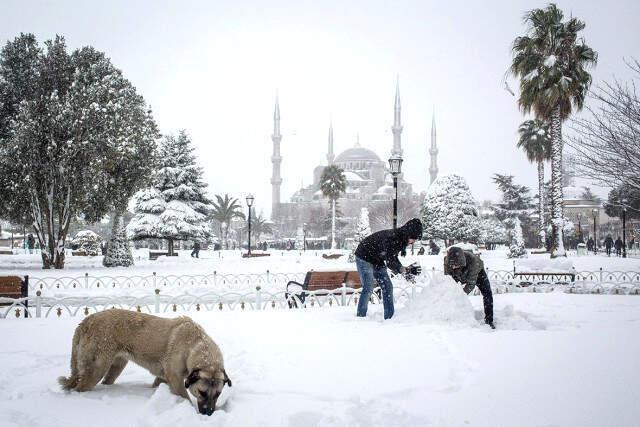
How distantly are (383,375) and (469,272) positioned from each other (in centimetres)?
284

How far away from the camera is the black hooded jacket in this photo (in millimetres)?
6504

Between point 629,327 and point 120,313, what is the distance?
20.5 ft

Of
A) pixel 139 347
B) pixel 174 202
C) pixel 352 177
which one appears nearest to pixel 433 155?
pixel 352 177

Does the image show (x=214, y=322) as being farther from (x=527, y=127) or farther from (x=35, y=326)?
(x=527, y=127)

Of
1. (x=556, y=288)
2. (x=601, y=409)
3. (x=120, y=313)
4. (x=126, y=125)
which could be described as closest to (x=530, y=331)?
(x=601, y=409)

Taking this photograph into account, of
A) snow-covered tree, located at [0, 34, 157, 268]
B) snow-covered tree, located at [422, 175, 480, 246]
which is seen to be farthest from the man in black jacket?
snow-covered tree, located at [422, 175, 480, 246]

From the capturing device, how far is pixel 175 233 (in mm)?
31422

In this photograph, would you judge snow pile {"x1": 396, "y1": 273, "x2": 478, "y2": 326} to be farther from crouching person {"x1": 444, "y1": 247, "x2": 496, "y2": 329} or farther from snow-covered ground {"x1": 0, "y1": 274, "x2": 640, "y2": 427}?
crouching person {"x1": 444, "y1": 247, "x2": 496, "y2": 329}

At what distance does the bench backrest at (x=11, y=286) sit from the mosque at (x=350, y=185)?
66.2 m

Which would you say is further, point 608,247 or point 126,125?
point 608,247

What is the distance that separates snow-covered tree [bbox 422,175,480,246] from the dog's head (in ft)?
119

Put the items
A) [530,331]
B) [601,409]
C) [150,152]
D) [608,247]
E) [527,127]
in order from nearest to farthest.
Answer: [601,409] < [530,331] < [150,152] < [608,247] < [527,127]

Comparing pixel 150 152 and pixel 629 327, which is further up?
pixel 150 152

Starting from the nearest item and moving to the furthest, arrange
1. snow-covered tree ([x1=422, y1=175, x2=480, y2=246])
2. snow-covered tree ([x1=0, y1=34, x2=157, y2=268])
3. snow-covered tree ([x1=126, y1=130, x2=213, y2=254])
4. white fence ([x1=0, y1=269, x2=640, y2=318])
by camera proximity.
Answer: white fence ([x1=0, y1=269, x2=640, y2=318]) → snow-covered tree ([x1=0, y1=34, x2=157, y2=268]) → snow-covered tree ([x1=126, y1=130, x2=213, y2=254]) → snow-covered tree ([x1=422, y1=175, x2=480, y2=246])
